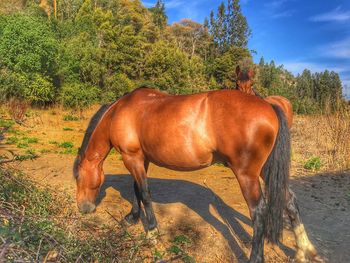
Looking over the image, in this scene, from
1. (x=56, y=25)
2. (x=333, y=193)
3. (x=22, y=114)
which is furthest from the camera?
(x=56, y=25)

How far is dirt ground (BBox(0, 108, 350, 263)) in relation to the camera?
393 centimetres

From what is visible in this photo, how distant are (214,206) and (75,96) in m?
14.0

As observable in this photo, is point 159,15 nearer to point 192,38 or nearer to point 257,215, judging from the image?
point 192,38

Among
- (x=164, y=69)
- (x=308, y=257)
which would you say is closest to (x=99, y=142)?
(x=308, y=257)

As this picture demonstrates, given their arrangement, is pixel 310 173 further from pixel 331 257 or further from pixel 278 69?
pixel 278 69

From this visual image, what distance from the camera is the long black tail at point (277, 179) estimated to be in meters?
3.43

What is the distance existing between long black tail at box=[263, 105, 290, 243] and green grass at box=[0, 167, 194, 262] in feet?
3.24

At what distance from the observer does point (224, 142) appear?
339 cm

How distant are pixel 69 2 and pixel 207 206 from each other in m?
30.4

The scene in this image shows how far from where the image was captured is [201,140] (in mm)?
3506

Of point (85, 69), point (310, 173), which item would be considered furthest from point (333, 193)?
point (85, 69)

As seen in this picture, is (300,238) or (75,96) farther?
(75,96)

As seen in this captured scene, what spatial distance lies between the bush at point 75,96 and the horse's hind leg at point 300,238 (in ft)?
49.9

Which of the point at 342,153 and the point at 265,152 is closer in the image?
the point at 265,152
